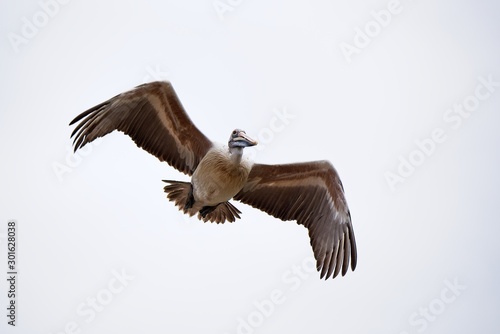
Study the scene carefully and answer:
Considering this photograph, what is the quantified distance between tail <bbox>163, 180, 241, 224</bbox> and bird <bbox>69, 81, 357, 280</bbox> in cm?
1

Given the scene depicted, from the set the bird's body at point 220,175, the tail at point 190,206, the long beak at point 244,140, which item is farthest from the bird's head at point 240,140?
the tail at point 190,206

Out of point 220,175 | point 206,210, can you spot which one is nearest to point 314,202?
point 206,210

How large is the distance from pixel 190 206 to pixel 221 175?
995mm

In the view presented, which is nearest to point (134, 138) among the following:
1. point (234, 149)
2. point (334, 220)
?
point (234, 149)

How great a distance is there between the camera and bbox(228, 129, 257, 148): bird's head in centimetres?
Result: 1488

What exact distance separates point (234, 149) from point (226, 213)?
141 centimetres

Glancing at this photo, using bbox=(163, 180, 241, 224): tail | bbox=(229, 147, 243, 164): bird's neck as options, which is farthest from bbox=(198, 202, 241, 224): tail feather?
bbox=(229, 147, 243, 164): bird's neck

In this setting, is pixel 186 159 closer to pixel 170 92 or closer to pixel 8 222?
pixel 170 92

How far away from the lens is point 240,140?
587 inches

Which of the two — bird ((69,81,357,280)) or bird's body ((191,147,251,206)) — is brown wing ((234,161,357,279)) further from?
bird's body ((191,147,251,206))

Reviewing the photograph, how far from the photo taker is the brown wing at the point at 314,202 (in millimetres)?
15711

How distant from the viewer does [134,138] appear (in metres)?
15.8

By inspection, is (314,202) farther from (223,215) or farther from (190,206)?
(190,206)

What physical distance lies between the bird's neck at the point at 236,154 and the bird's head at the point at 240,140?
2.1 inches
